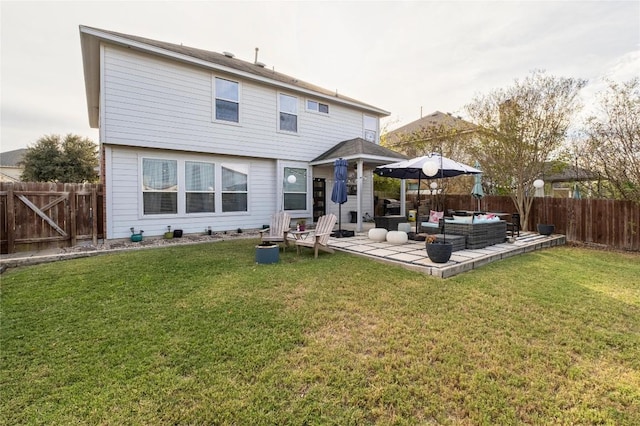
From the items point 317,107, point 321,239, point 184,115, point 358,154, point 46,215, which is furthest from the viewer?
point 317,107

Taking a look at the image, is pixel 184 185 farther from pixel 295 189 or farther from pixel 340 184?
pixel 340 184

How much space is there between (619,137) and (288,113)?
980 cm

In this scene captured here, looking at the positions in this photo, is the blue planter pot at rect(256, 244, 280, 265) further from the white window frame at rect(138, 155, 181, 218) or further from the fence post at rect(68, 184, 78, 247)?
the fence post at rect(68, 184, 78, 247)

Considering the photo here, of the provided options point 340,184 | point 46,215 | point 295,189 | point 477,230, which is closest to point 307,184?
point 295,189

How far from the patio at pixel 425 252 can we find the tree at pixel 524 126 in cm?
226

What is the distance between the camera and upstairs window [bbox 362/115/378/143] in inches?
538

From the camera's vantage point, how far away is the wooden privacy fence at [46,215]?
270 inches

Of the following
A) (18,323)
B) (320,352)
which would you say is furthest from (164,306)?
(320,352)

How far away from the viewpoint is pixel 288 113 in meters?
11.2

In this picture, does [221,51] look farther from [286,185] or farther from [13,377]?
[13,377]

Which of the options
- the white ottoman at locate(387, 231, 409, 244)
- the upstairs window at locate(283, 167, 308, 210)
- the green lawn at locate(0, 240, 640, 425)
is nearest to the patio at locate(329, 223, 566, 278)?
the white ottoman at locate(387, 231, 409, 244)

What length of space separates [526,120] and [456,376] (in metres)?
10.1

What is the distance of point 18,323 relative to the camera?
3.43 m

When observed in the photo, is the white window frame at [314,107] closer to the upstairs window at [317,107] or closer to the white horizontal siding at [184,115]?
the upstairs window at [317,107]
